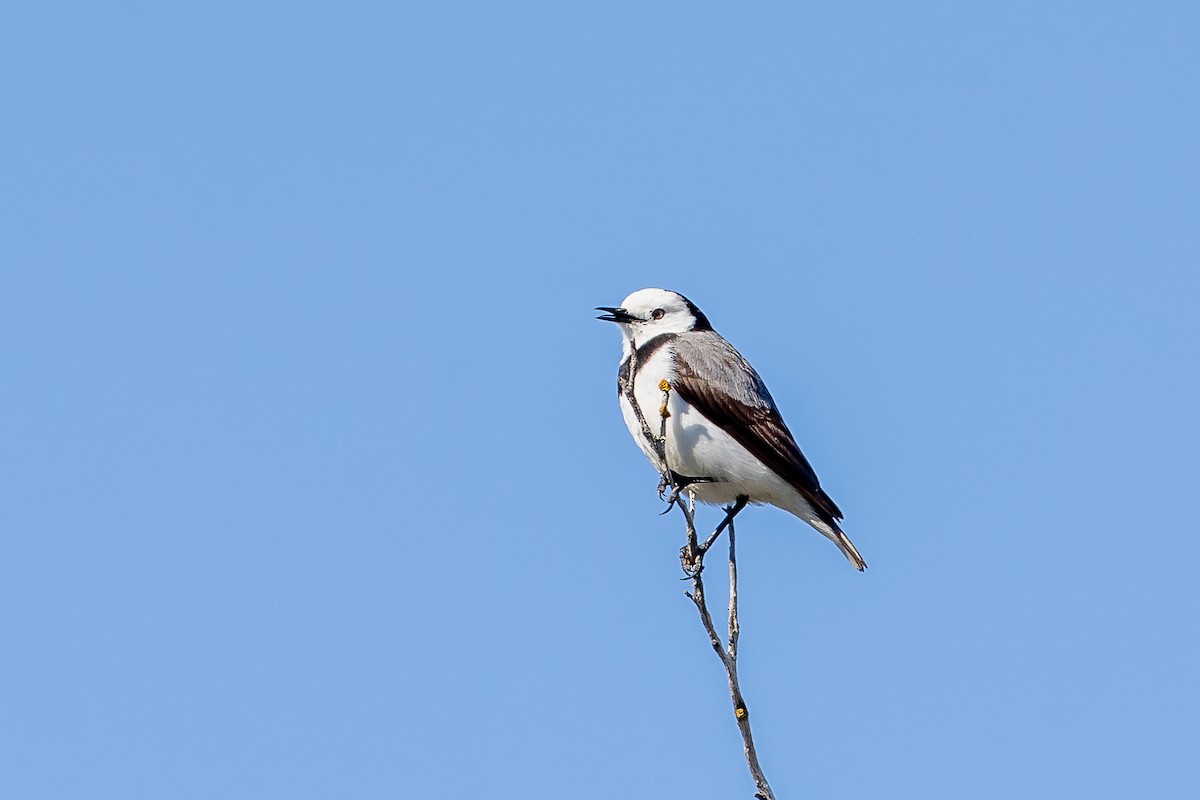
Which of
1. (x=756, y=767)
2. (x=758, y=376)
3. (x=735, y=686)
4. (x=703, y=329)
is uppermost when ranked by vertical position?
(x=703, y=329)

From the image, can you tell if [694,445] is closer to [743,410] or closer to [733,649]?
[743,410]

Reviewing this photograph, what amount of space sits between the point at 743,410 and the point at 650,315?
1.38 m

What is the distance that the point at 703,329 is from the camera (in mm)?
11484

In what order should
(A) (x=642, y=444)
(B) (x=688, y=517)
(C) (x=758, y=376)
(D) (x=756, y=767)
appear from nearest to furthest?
1. (D) (x=756, y=767)
2. (B) (x=688, y=517)
3. (A) (x=642, y=444)
4. (C) (x=758, y=376)

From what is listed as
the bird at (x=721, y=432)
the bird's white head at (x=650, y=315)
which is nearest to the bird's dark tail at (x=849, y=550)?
the bird at (x=721, y=432)

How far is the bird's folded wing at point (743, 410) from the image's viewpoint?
33.6 ft

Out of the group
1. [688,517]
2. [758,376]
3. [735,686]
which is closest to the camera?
[735,686]

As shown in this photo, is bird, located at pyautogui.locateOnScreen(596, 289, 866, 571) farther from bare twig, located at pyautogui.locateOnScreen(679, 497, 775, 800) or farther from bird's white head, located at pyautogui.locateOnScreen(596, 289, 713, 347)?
bare twig, located at pyautogui.locateOnScreen(679, 497, 775, 800)

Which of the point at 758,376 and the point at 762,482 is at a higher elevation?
the point at 758,376

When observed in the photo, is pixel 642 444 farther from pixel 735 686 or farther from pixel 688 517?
pixel 735 686

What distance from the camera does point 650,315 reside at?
37.1ft

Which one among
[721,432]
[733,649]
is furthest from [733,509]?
[733,649]

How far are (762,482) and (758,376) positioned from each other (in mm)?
924

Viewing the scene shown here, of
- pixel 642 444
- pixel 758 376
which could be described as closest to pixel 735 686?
pixel 642 444
